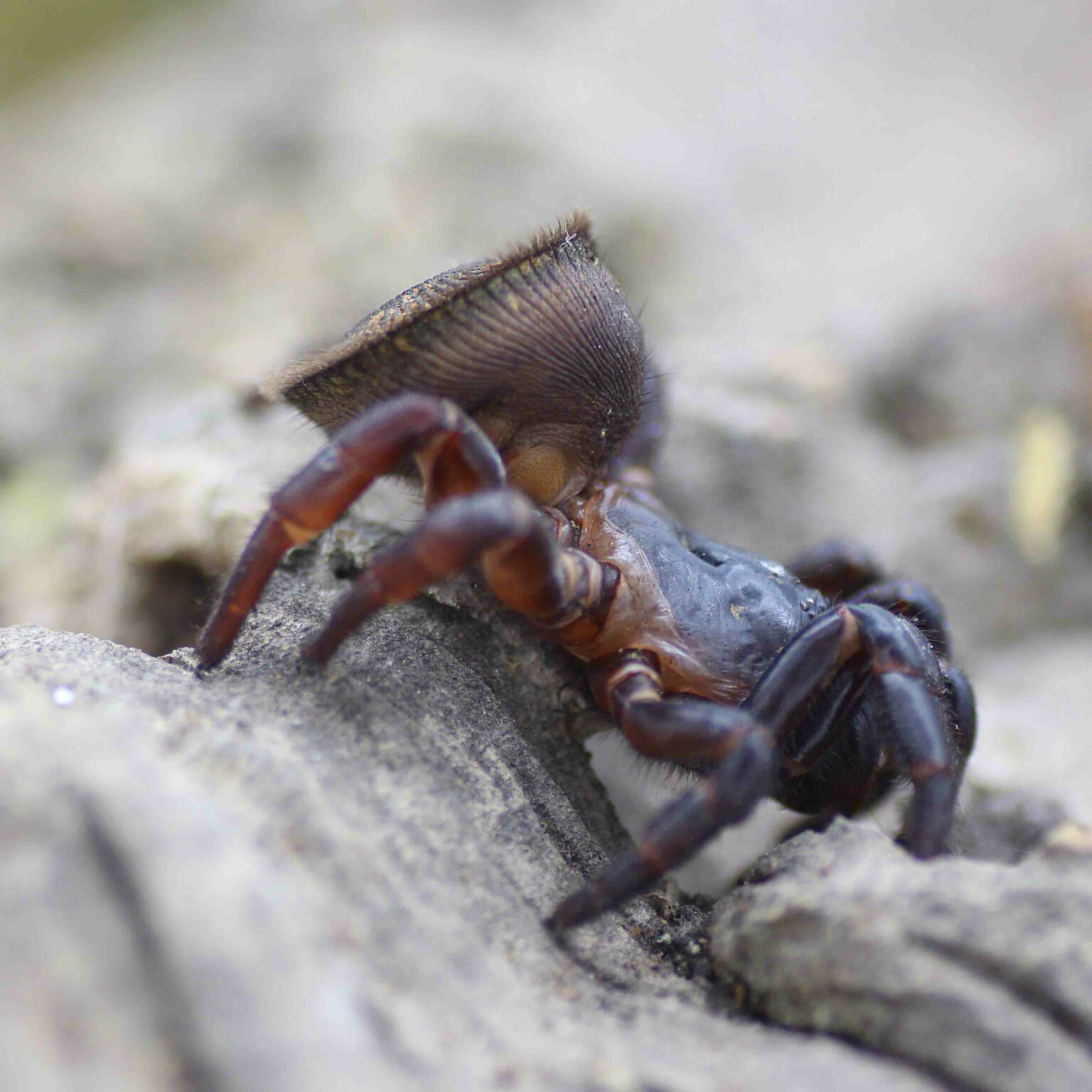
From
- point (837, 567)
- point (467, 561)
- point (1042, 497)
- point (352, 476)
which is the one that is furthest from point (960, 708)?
point (1042, 497)

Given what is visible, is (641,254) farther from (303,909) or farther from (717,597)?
(303,909)

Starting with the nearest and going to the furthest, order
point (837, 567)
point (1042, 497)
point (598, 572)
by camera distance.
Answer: point (598, 572)
point (837, 567)
point (1042, 497)

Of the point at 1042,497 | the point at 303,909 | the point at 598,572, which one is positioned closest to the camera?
the point at 303,909

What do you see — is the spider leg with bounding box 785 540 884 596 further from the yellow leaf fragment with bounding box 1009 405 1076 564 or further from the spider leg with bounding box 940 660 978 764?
the yellow leaf fragment with bounding box 1009 405 1076 564

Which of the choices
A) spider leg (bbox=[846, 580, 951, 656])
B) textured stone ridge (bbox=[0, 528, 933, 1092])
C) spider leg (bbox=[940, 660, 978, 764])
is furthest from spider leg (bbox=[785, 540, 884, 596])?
textured stone ridge (bbox=[0, 528, 933, 1092])

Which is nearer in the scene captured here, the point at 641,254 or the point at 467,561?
the point at 467,561

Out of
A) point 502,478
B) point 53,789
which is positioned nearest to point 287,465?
point 502,478

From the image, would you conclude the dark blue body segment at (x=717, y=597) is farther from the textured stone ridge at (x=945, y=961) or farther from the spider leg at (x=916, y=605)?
the textured stone ridge at (x=945, y=961)
